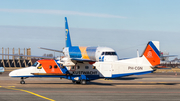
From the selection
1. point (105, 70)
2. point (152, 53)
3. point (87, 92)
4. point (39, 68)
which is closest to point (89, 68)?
point (105, 70)

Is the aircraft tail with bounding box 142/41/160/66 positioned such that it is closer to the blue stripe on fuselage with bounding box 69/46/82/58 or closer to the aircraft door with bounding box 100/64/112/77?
the aircraft door with bounding box 100/64/112/77

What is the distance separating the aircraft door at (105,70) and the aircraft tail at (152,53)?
4422mm

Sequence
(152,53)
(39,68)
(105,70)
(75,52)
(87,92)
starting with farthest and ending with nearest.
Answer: (75,52) < (152,53) < (105,70) < (39,68) < (87,92)

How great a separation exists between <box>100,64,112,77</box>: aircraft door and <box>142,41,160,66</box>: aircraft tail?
442cm

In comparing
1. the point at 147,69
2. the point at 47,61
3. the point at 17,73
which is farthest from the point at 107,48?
the point at 17,73

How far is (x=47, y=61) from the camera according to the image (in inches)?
1062

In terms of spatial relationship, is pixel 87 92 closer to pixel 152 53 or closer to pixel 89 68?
pixel 89 68

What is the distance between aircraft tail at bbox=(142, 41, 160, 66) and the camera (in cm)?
2775

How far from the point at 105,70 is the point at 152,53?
5.85 m

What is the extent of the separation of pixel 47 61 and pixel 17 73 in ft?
11.1

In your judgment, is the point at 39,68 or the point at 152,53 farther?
the point at 152,53

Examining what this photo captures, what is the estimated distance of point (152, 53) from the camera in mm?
28047

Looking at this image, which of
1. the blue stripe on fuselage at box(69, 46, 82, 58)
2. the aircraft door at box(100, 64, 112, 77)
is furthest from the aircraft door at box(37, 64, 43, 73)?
the blue stripe on fuselage at box(69, 46, 82, 58)

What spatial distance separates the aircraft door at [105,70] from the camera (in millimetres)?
26906
